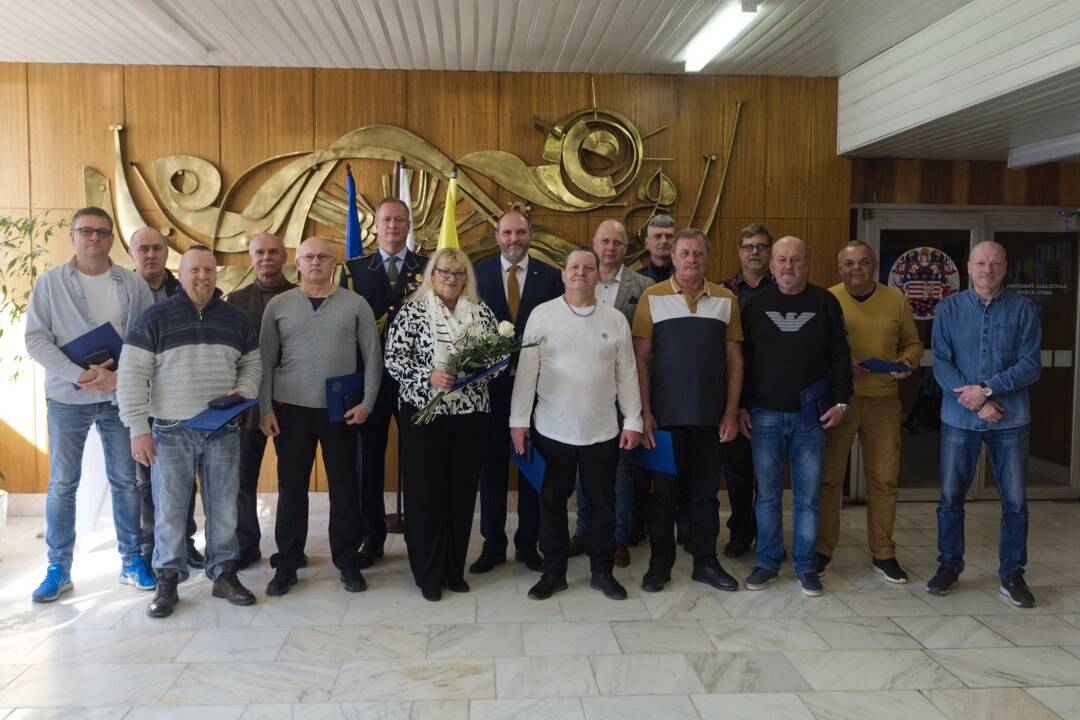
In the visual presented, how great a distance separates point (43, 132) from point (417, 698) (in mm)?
4699

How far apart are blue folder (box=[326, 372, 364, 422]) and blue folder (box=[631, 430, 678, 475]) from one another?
1473mm

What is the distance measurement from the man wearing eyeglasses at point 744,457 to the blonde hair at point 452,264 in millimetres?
1631

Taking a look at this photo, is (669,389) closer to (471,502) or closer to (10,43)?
(471,502)

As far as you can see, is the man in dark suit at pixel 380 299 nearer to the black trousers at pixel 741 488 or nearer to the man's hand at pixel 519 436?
the man's hand at pixel 519 436

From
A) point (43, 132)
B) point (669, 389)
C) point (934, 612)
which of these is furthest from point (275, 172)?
point (934, 612)

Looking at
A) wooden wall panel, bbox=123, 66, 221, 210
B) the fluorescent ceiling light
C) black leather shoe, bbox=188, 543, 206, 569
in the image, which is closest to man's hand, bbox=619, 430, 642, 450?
the fluorescent ceiling light

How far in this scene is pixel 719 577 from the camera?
4.09 m

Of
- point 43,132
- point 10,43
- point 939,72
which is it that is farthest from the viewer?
point 43,132

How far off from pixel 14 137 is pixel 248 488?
3107mm

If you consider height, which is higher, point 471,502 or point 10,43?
point 10,43

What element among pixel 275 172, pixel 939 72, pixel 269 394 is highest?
pixel 939 72

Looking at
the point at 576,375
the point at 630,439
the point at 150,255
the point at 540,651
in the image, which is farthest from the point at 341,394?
the point at 540,651

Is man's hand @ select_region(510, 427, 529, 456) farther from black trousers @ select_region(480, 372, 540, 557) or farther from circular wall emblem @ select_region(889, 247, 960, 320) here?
circular wall emblem @ select_region(889, 247, 960, 320)

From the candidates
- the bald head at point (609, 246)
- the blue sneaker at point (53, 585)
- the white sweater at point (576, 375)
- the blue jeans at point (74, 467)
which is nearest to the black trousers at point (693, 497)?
the white sweater at point (576, 375)
